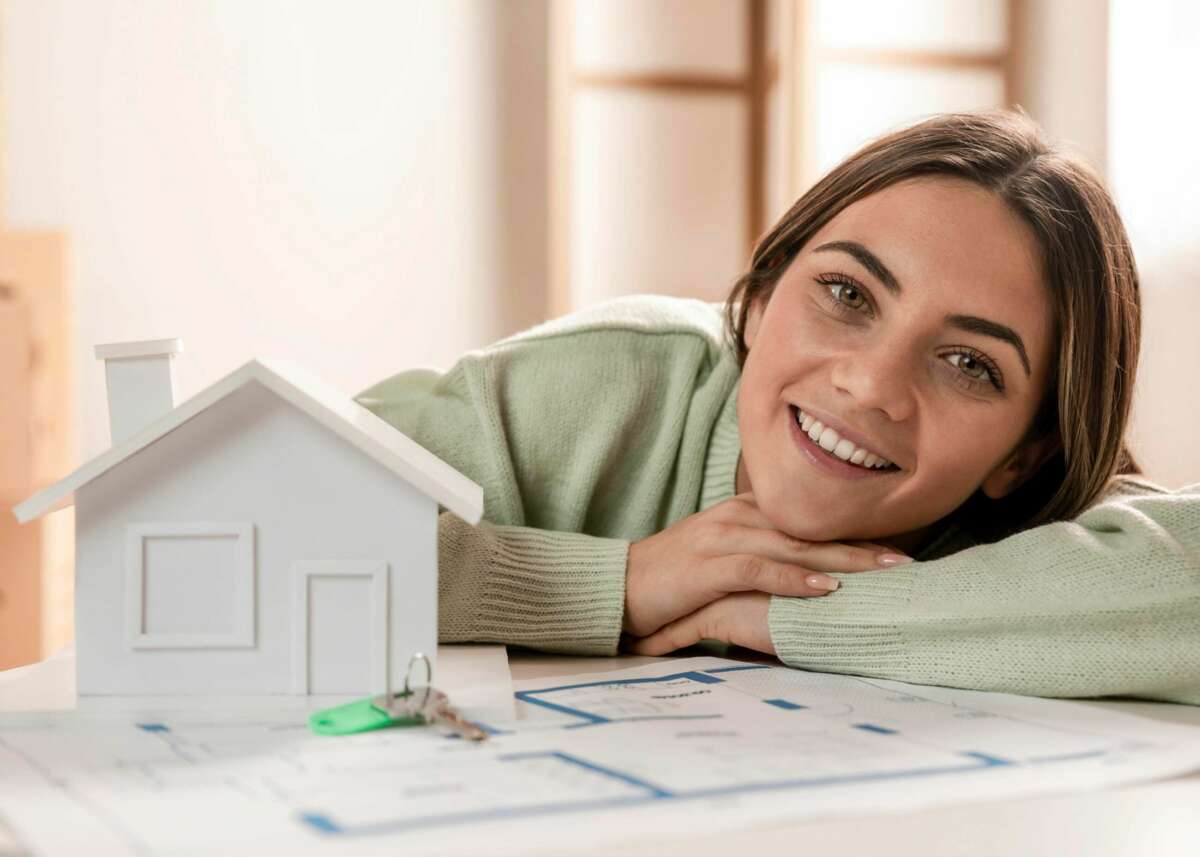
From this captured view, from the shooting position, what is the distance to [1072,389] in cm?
110

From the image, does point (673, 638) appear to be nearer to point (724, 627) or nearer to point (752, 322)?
point (724, 627)

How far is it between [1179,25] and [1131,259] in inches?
46.3

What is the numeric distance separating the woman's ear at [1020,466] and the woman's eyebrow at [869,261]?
22 cm

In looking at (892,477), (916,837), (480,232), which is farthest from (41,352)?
(916,837)

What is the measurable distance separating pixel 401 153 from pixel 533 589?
2.06 metres

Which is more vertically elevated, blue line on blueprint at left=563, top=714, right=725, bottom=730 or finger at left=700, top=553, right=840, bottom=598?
finger at left=700, top=553, right=840, bottom=598

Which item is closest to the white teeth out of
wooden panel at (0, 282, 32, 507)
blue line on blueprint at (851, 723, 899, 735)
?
blue line on blueprint at (851, 723, 899, 735)

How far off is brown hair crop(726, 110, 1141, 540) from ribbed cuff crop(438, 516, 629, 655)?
1.24 ft

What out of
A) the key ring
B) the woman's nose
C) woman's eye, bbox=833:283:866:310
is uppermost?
woman's eye, bbox=833:283:866:310

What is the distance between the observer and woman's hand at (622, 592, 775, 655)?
1.02 metres

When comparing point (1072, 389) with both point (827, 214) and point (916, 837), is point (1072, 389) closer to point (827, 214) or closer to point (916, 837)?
point (827, 214)

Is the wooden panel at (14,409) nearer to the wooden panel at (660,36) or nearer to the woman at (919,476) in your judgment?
the wooden panel at (660,36)

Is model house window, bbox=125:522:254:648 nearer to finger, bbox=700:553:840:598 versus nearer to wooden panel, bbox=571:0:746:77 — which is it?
finger, bbox=700:553:840:598

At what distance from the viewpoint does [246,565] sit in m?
0.79
